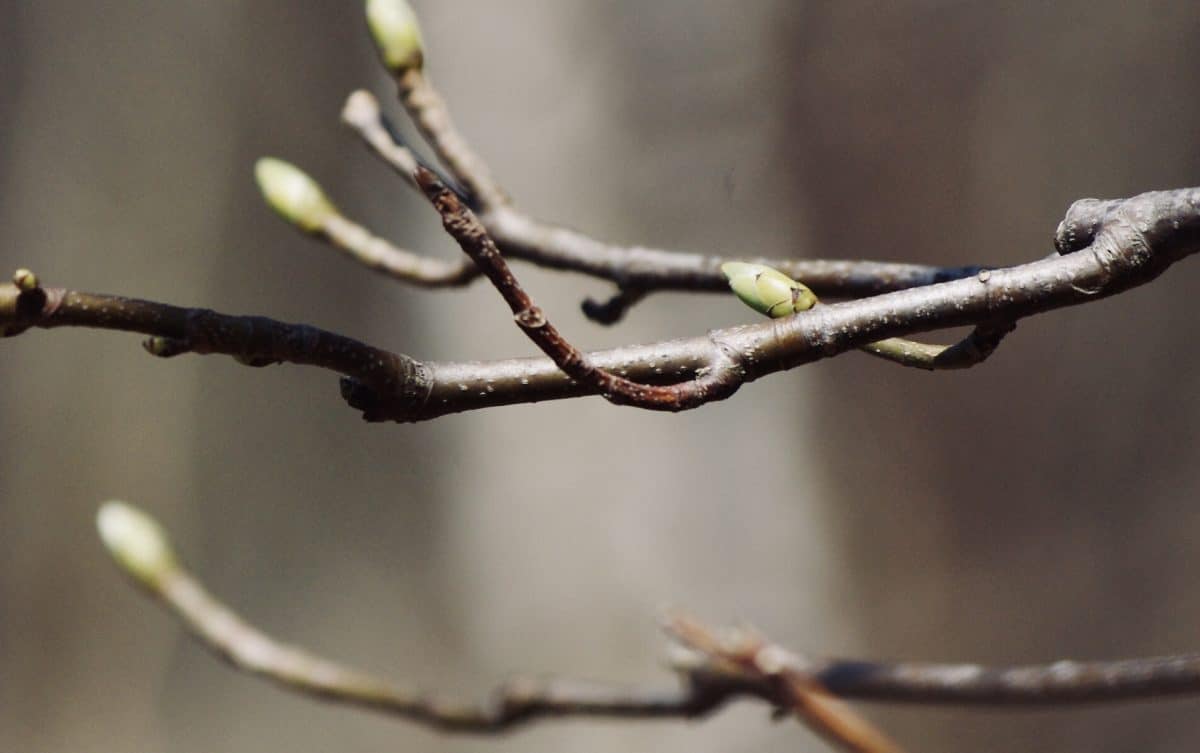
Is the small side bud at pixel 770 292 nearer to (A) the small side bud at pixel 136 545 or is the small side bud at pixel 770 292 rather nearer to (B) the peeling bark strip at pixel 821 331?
(B) the peeling bark strip at pixel 821 331

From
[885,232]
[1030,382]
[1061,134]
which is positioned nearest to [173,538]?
[885,232]

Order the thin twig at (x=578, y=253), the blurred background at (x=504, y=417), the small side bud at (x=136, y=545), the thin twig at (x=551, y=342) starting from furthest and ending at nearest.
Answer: the blurred background at (x=504, y=417), the small side bud at (x=136, y=545), the thin twig at (x=578, y=253), the thin twig at (x=551, y=342)

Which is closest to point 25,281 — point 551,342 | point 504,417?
point 551,342

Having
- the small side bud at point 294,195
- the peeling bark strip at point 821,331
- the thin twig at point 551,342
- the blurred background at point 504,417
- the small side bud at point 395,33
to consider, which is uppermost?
the blurred background at point 504,417

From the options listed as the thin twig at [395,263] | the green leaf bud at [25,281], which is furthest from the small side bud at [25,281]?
the thin twig at [395,263]

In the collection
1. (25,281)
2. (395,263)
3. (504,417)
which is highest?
(504,417)

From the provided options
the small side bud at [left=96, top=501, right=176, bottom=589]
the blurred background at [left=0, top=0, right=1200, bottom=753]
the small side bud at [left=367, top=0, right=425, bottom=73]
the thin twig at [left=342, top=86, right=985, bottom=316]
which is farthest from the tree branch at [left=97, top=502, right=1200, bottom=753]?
the blurred background at [left=0, top=0, right=1200, bottom=753]

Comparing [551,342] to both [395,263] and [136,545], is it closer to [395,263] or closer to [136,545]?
[395,263]
